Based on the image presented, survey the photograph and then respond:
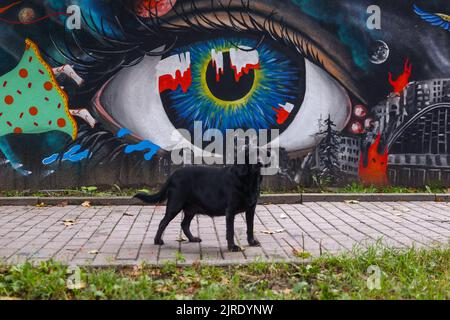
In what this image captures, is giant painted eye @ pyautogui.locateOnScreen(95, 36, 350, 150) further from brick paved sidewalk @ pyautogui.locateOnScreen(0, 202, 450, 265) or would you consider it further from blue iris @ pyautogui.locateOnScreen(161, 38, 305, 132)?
brick paved sidewalk @ pyautogui.locateOnScreen(0, 202, 450, 265)

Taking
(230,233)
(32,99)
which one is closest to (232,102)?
(32,99)

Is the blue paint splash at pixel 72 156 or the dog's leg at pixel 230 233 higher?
the blue paint splash at pixel 72 156

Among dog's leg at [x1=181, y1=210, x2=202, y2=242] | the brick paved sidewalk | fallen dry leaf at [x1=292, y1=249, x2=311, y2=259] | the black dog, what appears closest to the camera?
fallen dry leaf at [x1=292, y1=249, x2=311, y2=259]

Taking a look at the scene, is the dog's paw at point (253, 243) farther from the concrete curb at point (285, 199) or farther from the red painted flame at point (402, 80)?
the red painted flame at point (402, 80)

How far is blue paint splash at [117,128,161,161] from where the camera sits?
10.1m

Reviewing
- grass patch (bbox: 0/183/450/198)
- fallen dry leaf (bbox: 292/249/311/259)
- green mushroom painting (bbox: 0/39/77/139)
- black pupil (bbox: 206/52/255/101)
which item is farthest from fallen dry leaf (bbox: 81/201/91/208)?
fallen dry leaf (bbox: 292/249/311/259)

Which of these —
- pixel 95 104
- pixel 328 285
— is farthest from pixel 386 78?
pixel 328 285

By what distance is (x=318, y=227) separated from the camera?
7363mm

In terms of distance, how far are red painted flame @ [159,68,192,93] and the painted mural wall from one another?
18mm

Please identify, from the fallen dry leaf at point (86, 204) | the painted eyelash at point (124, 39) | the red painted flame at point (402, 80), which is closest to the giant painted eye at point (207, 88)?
the painted eyelash at point (124, 39)

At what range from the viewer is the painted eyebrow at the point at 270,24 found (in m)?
10.0

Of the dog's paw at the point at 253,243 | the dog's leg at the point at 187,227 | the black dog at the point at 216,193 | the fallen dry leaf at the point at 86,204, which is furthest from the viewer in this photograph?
the fallen dry leaf at the point at 86,204

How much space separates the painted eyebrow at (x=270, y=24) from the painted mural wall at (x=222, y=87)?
2cm
